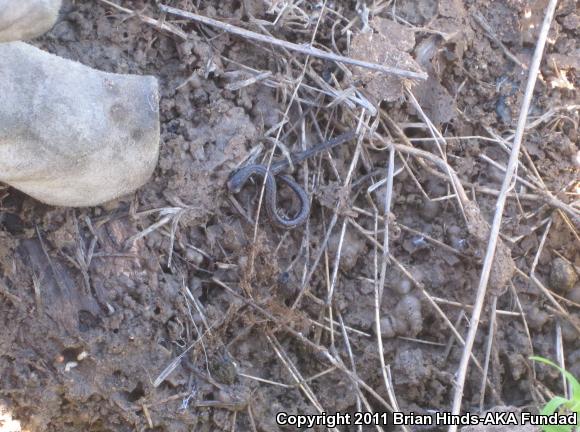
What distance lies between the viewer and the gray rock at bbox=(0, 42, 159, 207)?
2.10 metres

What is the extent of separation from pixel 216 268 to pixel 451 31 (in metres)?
1.36

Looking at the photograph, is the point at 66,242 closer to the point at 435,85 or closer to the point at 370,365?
the point at 370,365

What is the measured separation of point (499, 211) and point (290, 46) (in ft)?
3.26

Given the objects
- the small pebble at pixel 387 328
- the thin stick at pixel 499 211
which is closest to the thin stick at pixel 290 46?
the thin stick at pixel 499 211

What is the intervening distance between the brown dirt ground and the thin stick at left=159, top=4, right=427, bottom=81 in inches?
2.3

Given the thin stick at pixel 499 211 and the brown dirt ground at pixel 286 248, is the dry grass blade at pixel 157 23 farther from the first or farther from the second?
the thin stick at pixel 499 211

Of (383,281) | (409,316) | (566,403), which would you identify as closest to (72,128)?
(383,281)

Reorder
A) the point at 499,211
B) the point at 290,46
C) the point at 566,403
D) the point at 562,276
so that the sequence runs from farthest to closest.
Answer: the point at 562,276 < the point at 290,46 < the point at 499,211 < the point at 566,403

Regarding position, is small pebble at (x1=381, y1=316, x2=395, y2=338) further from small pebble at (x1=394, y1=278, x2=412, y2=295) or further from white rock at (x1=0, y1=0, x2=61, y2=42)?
white rock at (x1=0, y1=0, x2=61, y2=42)

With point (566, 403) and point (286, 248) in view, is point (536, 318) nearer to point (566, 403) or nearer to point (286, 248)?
point (566, 403)

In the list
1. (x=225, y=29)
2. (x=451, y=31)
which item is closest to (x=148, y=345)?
(x=225, y=29)

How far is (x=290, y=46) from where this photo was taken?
108 inches

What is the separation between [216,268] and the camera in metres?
2.63

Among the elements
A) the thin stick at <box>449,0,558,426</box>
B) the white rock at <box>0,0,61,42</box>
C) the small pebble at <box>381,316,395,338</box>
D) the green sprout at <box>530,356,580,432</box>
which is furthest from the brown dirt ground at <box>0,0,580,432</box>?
the white rock at <box>0,0,61,42</box>
